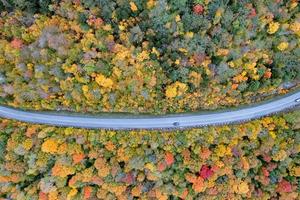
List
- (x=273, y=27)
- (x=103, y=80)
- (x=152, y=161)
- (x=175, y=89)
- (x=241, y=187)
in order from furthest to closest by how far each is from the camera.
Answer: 1. (x=241, y=187)
2. (x=152, y=161)
3. (x=273, y=27)
4. (x=175, y=89)
5. (x=103, y=80)

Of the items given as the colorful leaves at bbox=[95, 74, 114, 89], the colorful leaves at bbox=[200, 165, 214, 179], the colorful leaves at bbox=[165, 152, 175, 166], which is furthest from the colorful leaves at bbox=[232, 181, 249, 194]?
the colorful leaves at bbox=[95, 74, 114, 89]

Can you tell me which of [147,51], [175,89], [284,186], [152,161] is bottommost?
[284,186]

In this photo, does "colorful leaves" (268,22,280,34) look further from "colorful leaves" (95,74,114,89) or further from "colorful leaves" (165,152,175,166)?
"colorful leaves" (95,74,114,89)

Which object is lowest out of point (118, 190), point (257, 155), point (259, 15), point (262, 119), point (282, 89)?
point (118, 190)

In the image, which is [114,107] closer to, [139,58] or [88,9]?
[139,58]

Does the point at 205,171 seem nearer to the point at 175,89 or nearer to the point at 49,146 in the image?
the point at 175,89

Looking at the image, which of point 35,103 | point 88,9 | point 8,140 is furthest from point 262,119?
point 8,140

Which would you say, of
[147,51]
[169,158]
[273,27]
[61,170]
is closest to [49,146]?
[61,170]
